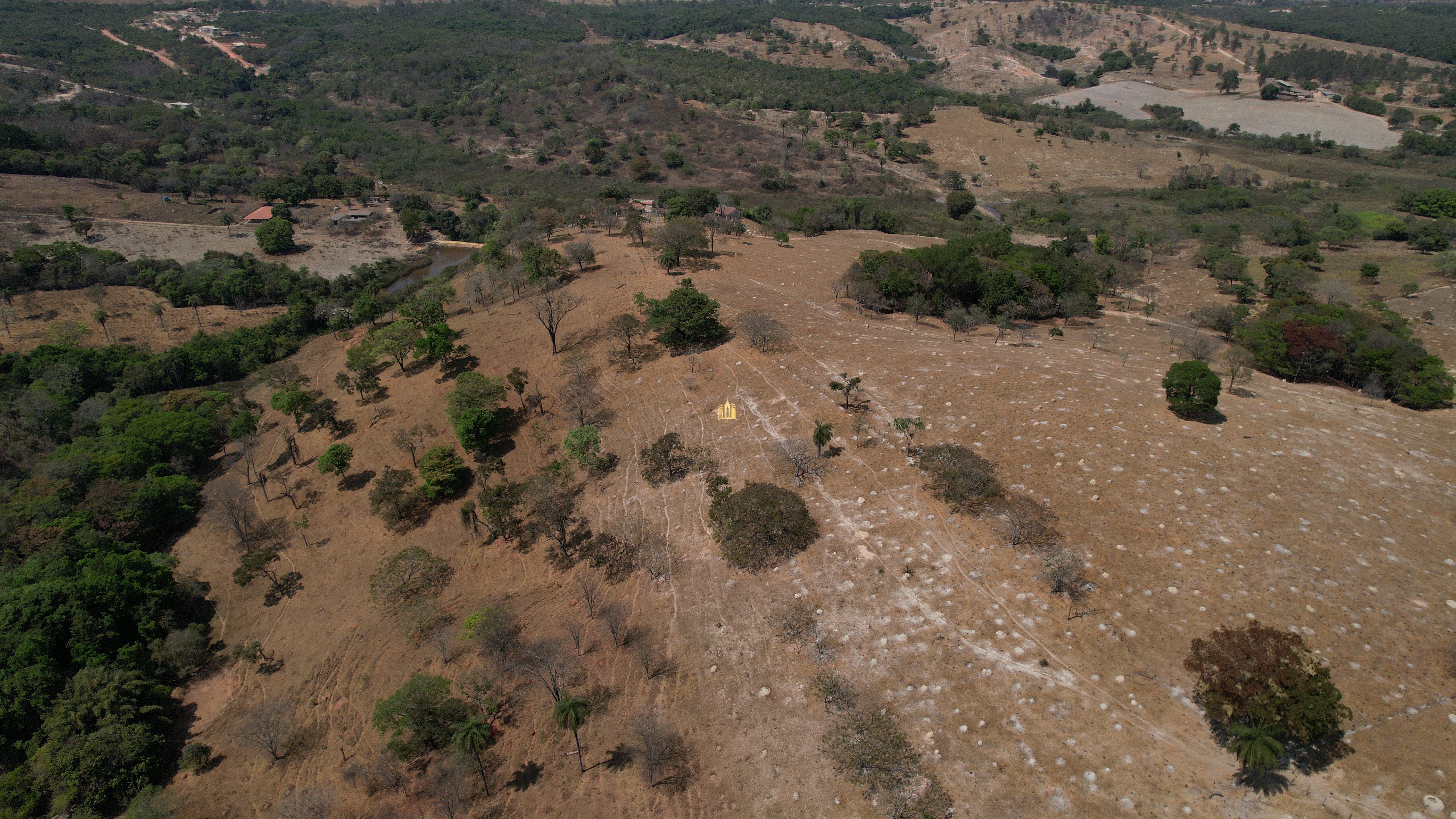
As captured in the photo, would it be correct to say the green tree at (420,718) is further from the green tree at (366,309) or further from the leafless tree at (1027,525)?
the green tree at (366,309)

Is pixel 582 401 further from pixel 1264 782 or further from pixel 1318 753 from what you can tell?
pixel 1318 753

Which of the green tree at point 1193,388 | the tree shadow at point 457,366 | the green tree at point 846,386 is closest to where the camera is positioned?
the green tree at point 1193,388

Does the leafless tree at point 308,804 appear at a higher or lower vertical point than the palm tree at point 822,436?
lower

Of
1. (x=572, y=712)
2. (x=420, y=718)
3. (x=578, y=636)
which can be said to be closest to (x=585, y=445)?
(x=578, y=636)

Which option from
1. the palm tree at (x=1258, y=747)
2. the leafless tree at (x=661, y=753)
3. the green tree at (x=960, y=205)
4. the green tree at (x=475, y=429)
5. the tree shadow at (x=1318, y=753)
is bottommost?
the leafless tree at (x=661, y=753)

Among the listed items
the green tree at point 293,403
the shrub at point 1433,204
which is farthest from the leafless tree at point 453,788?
the shrub at point 1433,204

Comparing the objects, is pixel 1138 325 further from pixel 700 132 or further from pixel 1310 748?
pixel 700 132

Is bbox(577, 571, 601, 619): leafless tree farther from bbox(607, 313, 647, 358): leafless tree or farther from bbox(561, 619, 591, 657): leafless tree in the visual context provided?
bbox(607, 313, 647, 358): leafless tree
